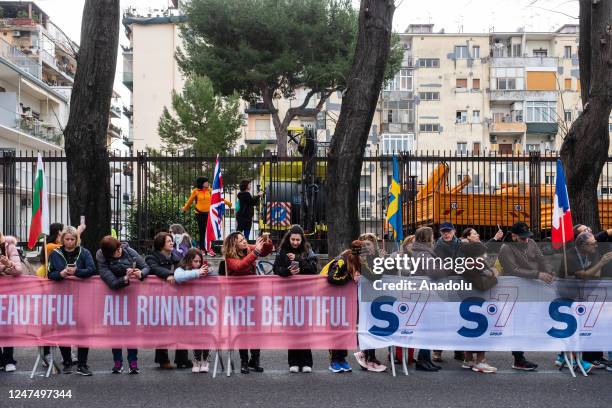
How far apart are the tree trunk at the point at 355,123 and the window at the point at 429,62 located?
171ft

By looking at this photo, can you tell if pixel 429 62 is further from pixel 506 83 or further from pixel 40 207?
pixel 40 207

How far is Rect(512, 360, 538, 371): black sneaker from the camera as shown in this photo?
9898 mm

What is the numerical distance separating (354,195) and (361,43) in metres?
2.40

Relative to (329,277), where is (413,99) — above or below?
above

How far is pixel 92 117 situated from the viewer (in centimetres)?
1222

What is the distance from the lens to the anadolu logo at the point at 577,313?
389 inches

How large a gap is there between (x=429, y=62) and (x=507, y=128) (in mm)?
8113

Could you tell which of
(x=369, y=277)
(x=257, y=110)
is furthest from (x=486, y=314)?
(x=257, y=110)

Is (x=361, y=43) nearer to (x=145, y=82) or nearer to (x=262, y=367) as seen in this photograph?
(x=262, y=367)

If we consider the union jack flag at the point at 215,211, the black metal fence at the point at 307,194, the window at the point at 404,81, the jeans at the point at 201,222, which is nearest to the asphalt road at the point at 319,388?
the union jack flag at the point at 215,211

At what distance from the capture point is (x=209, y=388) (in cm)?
878

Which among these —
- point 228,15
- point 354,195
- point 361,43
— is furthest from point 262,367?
point 228,15

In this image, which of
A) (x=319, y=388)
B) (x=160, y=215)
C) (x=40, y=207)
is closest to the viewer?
(x=319, y=388)

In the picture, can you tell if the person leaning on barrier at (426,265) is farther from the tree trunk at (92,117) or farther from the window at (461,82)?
the window at (461,82)
